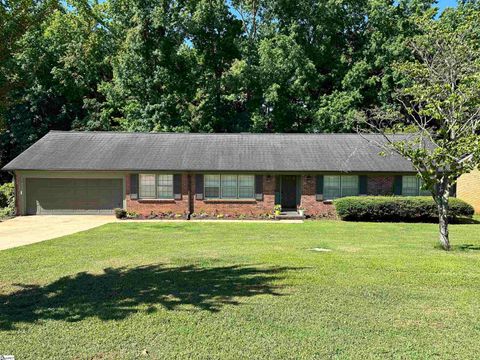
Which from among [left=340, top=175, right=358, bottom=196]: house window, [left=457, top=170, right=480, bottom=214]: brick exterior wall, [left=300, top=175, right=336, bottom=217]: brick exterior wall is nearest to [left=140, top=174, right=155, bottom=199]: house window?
[left=300, top=175, right=336, bottom=217]: brick exterior wall

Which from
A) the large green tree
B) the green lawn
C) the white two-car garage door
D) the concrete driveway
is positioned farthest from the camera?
the large green tree

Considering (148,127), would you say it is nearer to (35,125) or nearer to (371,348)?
(35,125)

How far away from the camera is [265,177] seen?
21109mm

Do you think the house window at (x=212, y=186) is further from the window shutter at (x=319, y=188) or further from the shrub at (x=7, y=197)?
the shrub at (x=7, y=197)

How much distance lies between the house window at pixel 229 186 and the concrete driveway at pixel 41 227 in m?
5.32

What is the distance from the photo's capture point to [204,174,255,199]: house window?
69.7 feet

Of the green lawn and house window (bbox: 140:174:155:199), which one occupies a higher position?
house window (bbox: 140:174:155:199)

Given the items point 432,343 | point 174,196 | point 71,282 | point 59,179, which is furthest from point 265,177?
point 432,343

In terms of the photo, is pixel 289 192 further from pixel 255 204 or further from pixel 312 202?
pixel 255 204

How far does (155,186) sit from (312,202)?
8653mm

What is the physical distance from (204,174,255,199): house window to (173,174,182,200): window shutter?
1415mm

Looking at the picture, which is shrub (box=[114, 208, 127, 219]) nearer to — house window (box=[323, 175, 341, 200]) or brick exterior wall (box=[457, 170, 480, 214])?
house window (box=[323, 175, 341, 200])

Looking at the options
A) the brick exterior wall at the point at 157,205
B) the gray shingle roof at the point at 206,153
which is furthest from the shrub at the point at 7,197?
the brick exterior wall at the point at 157,205

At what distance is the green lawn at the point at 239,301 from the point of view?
478cm
